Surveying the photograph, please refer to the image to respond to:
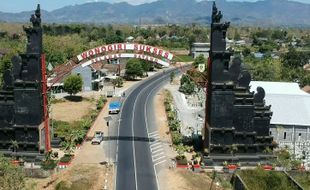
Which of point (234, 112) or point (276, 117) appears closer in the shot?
point (234, 112)

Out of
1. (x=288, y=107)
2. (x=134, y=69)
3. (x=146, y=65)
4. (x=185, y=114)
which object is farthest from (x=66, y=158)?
(x=146, y=65)

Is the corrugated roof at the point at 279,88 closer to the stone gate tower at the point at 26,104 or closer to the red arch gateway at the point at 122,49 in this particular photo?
the red arch gateway at the point at 122,49

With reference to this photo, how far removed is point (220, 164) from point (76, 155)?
57.8 feet

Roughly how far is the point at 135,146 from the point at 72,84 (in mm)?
38832

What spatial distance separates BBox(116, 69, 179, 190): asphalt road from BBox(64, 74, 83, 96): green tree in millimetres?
10469

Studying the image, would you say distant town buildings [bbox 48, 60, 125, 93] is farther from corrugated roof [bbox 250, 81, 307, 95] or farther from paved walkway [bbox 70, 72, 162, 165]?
corrugated roof [bbox 250, 81, 307, 95]

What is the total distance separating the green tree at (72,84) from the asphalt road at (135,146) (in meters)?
10.5

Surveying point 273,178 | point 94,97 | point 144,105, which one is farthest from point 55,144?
point 94,97

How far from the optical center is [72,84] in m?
94.2

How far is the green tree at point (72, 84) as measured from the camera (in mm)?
94125

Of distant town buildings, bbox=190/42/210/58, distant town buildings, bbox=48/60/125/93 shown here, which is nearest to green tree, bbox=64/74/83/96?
distant town buildings, bbox=48/60/125/93

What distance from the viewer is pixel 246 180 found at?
47.5 metres

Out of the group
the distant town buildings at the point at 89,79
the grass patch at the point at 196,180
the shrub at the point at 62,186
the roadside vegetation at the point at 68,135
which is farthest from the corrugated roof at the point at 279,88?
the distant town buildings at the point at 89,79

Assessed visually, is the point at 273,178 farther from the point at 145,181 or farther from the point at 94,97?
the point at 94,97
